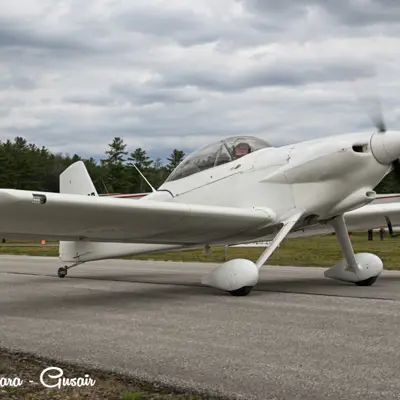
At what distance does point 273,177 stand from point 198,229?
137cm

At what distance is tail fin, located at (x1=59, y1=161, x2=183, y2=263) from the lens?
1009 centimetres

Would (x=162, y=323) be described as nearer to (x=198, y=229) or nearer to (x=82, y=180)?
(x=198, y=229)

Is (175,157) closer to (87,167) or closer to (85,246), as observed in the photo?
(87,167)

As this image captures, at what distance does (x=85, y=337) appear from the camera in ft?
17.2

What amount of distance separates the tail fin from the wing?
96 cm

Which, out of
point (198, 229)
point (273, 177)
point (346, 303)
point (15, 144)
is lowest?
point (346, 303)

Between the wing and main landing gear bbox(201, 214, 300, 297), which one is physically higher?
the wing

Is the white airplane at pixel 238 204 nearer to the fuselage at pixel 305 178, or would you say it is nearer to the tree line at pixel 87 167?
the fuselage at pixel 305 178

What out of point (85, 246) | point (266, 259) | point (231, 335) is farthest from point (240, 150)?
point (231, 335)

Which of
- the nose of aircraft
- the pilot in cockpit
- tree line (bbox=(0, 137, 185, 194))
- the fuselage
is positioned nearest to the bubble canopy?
the pilot in cockpit

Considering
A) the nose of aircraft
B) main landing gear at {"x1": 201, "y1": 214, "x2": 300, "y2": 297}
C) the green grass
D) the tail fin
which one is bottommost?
the green grass

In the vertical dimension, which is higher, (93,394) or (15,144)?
(15,144)

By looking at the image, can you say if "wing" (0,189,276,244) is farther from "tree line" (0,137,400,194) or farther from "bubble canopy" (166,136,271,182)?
"tree line" (0,137,400,194)

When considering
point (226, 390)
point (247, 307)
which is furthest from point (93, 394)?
point (247, 307)
